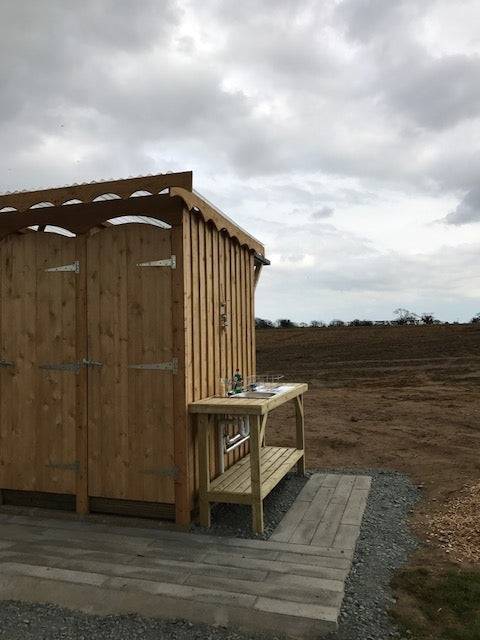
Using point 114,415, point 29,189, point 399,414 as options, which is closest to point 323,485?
point 114,415

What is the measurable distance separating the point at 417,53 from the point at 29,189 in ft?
16.4

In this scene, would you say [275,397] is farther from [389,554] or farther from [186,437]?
[389,554]

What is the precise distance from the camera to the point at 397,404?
11070 mm

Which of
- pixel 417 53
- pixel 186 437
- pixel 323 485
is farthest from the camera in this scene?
pixel 417 53

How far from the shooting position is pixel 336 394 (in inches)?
508

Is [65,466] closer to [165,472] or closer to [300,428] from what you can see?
[165,472]

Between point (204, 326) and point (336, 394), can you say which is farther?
point (336, 394)

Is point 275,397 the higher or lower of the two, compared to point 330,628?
higher

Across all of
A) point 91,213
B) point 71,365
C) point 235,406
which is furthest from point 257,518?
point 91,213

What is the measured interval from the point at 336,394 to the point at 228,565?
392 inches

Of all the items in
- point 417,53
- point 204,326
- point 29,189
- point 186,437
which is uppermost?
point 417,53

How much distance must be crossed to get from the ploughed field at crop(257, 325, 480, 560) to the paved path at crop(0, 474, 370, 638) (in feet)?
3.62

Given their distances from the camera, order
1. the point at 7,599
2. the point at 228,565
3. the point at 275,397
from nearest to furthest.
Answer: the point at 7,599
the point at 228,565
the point at 275,397

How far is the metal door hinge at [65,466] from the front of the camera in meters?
4.25
